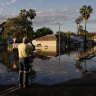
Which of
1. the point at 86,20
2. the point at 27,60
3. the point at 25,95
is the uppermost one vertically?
the point at 86,20

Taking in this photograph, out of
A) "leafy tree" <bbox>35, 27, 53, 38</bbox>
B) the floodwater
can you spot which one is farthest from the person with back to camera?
"leafy tree" <bbox>35, 27, 53, 38</bbox>

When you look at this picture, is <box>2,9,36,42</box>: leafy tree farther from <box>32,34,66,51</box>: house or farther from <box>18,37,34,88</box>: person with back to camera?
<box>18,37,34,88</box>: person with back to camera

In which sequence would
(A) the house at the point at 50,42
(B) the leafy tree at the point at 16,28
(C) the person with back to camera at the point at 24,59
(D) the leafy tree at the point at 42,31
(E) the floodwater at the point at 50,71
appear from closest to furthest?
1. (C) the person with back to camera at the point at 24,59
2. (E) the floodwater at the point at 50,71
3. (B) the leafy tree at the point at 16,28
4. (A) the house at the point at 50,42
5. (D) the leafy tree at the point at 42,31

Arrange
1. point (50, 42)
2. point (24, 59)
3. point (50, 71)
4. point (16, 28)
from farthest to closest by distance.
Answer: point (50, 42)
point (16, 28)
point (50, 71)
point (24, 59)

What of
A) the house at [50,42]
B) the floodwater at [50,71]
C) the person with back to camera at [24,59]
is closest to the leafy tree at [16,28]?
the house at [50,42]

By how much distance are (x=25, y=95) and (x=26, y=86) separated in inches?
64.5

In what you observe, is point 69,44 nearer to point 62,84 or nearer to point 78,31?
point 78,31

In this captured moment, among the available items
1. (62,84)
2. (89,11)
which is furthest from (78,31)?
(62,84)

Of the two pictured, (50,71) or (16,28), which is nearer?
(50,71)

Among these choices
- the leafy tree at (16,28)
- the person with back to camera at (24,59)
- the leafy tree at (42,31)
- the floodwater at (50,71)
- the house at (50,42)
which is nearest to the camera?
the person with back to camera at (24,59)

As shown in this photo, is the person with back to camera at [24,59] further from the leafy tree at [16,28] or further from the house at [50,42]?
the house at [50,42]

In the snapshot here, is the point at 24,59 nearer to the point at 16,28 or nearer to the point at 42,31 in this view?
the point at 16,28

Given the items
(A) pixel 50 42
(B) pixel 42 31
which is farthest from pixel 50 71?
(B) pixel 42 31

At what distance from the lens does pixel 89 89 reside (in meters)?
11.6
